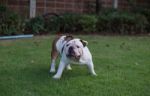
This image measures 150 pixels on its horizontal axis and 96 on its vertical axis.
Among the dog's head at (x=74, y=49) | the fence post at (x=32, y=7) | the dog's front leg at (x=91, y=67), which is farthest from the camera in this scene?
the fence post at (x=32, y=7)

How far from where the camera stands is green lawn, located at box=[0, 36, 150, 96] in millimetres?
5059

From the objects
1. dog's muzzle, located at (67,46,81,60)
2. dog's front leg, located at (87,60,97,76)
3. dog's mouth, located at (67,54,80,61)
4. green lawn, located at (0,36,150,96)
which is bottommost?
green lawn, located at (0,36,150,96)

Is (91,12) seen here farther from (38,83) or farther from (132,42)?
(38,83)

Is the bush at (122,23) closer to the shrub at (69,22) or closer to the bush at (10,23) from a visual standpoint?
the shrub at (69,22)

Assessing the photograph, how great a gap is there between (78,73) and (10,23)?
5056mm

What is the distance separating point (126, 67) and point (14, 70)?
190 cm

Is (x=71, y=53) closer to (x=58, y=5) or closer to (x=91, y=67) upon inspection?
(x=91, y=67)

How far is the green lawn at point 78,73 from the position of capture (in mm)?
5059

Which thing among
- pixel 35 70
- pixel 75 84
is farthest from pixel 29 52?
pixel 75 84

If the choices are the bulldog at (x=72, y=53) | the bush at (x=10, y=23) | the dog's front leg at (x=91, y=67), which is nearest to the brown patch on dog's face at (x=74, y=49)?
the bulldog at (x=72, y=53)

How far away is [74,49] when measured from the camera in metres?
5.40

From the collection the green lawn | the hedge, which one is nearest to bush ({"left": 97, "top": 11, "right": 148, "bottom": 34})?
the hedge

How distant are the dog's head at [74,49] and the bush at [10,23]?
17.3 feet

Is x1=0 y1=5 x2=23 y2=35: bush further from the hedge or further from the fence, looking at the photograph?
the fence
